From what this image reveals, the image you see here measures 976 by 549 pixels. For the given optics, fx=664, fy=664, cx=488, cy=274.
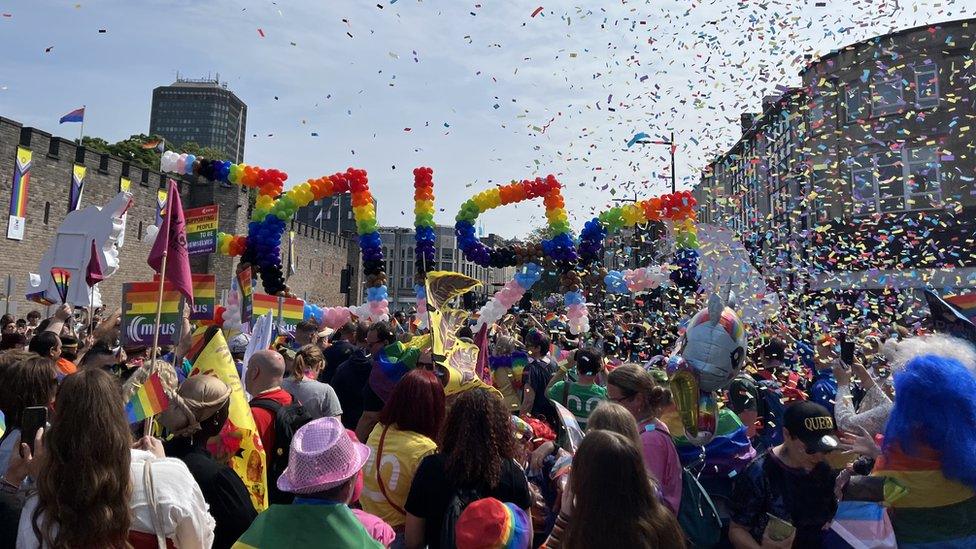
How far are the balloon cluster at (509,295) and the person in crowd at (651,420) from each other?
6769mm

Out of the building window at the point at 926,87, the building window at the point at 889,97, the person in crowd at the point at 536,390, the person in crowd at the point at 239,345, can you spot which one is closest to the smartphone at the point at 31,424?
the person in crowd at the point at 536,390

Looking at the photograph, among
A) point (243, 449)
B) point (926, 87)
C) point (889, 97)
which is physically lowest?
point (243, 449)

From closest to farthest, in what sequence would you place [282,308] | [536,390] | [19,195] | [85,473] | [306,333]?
[85,473]
[536,390]
[306,333]
[282,308]
[19,195]

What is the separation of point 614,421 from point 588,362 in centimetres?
249

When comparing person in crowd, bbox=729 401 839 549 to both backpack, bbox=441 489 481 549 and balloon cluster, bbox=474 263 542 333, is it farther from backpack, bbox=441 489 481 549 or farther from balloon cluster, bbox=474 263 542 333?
balloon cluster, bbox=474 263 542 333

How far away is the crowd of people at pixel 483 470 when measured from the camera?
218 centimetres

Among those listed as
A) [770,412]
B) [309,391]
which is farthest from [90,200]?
[770,412]

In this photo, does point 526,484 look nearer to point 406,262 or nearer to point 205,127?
point 406,262

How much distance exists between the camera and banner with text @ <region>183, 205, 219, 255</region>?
36.4 ft

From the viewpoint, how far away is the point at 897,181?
64.8ft

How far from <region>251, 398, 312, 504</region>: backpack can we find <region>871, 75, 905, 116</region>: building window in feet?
68.2

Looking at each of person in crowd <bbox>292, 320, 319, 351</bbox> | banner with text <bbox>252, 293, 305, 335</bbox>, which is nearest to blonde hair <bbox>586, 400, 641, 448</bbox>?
person in crowd <bbox>292, 320, 319, 351</bbox>

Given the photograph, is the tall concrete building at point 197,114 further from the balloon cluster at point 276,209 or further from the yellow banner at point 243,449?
the yellow banner at point 243,449

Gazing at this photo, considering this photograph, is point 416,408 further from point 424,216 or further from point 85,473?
point 424,216
